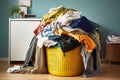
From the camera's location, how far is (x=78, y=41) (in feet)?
10.1

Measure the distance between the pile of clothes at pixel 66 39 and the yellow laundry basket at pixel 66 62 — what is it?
75 mm

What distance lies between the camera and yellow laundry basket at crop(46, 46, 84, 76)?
123 inches

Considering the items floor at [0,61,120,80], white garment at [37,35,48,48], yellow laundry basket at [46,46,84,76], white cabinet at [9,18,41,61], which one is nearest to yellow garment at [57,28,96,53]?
yellow laundry basket at [46,46,84,76]

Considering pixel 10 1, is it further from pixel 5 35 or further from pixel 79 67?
pixel 79 67

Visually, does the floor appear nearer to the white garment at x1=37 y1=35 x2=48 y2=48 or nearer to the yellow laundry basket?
the yellow laundry basket

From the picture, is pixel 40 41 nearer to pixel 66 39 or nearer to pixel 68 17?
pixel 66 39

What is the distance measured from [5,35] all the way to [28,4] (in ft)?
2.30

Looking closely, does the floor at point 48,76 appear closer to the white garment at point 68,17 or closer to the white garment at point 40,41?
the white garment at point 40,41

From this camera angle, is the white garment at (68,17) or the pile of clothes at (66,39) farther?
the white garment at (68,17)

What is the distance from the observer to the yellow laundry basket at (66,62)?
10.2ft

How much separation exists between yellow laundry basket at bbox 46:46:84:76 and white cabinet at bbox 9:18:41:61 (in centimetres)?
88

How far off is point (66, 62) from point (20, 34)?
1.20 m

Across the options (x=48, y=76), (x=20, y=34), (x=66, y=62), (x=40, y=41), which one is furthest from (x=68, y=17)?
(x=20, y=34)

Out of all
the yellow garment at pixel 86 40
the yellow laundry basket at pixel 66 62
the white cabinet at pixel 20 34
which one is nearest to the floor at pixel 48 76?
the yellow laundry basket at pixel 66 62
